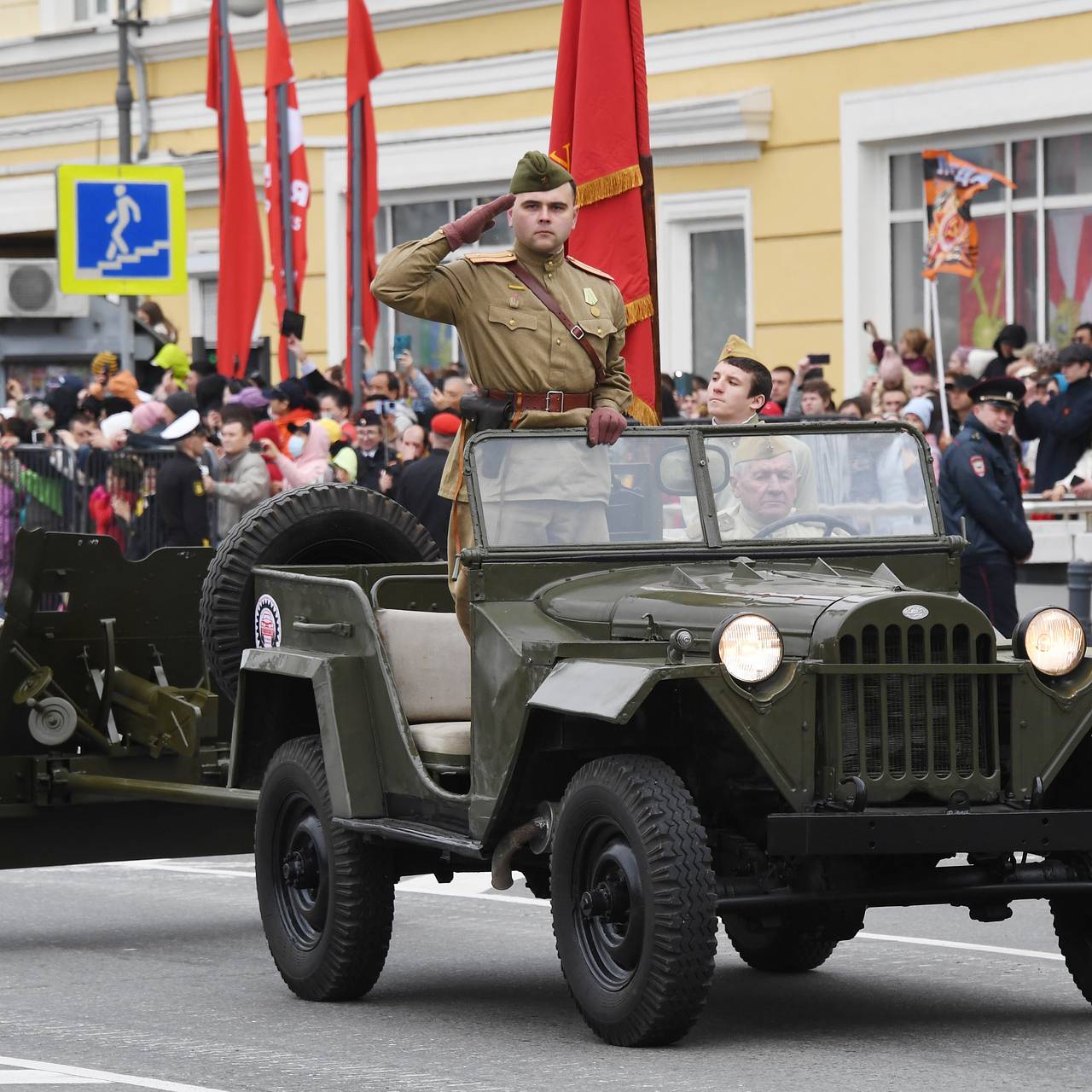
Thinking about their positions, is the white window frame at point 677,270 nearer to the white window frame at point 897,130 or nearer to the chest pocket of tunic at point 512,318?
the white window frame at point 897,130

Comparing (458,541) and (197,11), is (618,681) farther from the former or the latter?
(197,11)

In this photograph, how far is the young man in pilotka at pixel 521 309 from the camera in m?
8.60

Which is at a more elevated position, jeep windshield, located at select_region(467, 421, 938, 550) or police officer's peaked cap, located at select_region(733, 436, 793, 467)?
police officer's peaked cap, located at select_region(733, 436, 793, 467)

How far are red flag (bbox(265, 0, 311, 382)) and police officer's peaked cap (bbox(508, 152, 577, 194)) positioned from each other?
14499mm

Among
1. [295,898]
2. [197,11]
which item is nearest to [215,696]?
[295,898]

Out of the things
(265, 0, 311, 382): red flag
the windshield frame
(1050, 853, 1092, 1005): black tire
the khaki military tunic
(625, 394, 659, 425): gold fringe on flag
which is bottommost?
(1050, 853, 1092, 1005): black tire

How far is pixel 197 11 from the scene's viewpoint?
94.1 feet

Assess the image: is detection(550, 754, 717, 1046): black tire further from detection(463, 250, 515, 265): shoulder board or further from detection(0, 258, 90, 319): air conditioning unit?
detection(0, 258, 90, 319): air conditioning unit

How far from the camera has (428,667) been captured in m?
8.68

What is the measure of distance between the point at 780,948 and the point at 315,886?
1546mm

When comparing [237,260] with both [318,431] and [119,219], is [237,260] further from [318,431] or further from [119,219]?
[318,431]

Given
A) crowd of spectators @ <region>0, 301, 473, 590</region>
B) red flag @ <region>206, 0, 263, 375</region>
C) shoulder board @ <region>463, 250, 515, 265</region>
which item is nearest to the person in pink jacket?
crowd of spectators @ <region>0, 301, 473, 590</region>

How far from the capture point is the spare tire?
947cm

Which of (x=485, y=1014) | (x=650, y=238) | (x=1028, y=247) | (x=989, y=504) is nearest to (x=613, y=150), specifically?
(x=650, y=238)
